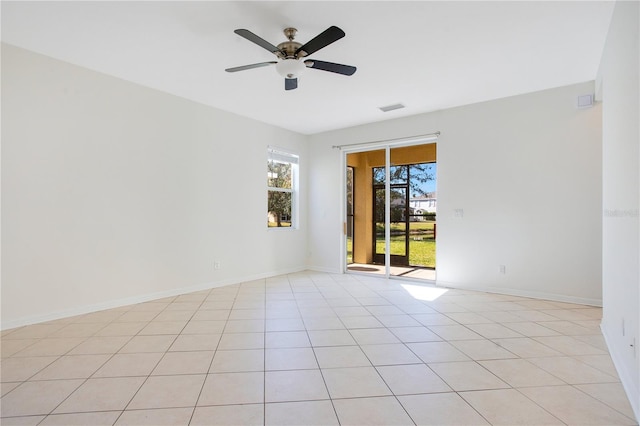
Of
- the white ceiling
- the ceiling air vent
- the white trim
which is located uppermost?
the ceiling air vent

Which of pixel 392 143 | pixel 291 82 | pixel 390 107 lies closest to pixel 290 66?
pixel 291 82

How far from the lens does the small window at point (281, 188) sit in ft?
19.2

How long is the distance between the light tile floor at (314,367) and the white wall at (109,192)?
1.45 feet

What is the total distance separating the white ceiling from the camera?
98.8 inches

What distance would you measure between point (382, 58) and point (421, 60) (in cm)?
41

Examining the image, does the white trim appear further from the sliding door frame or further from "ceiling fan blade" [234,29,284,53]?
"ceiling fan blade" [234,29,284,53]

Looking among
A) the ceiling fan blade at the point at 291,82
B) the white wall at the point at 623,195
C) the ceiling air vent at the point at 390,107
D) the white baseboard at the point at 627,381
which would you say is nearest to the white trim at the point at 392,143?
the ceiling air vent at the point at 390,107

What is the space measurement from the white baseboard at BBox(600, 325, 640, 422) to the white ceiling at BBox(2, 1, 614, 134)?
2.59 meters

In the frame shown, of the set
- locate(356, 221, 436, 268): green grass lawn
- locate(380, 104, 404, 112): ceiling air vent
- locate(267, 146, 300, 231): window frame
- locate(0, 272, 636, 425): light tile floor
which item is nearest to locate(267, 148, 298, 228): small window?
locate(267, 146, 300, 231): window frame

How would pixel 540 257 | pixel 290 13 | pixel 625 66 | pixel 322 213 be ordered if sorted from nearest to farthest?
pixel 625 66 < pixel 290 13 < pixel 540 257 < pixel 322 213

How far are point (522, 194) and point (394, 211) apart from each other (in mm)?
2112

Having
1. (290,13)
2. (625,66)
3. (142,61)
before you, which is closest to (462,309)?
(625,66)

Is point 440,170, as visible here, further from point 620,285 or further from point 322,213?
point 620,285

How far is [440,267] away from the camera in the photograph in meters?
4.97
